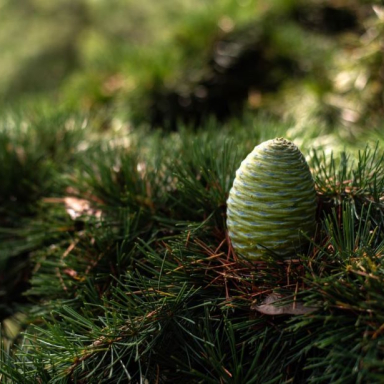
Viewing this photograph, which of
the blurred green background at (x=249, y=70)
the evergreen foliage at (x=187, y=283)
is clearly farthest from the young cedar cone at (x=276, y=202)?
the blurred green background at (x=249, y=70)

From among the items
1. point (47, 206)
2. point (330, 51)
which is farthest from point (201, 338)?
point (330, 51)

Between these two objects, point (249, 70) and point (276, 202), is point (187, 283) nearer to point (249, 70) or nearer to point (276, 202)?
point (276, 202)

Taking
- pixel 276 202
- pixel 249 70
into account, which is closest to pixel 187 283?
pixel 276 202

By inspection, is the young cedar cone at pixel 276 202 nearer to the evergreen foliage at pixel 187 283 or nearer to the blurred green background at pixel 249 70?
the evergreen foliage at pixel 187 283

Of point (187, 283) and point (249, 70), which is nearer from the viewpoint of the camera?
point (187, 283)

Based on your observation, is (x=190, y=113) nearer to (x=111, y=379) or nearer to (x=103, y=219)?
(x=103, y=219)
